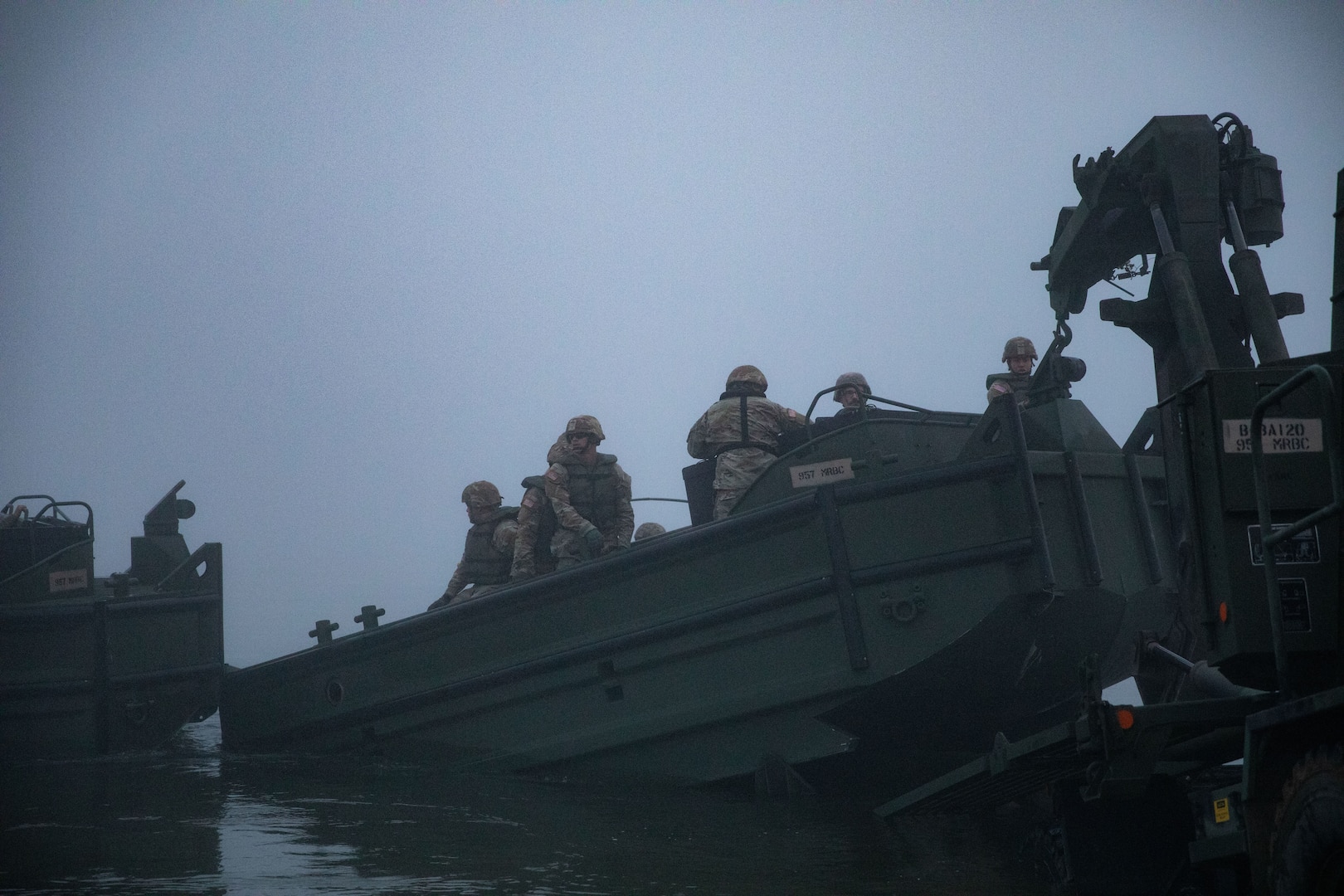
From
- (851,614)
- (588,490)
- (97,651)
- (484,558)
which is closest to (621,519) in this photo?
(588,490)

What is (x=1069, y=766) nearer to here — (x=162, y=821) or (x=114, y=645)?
(x=162, y=821)

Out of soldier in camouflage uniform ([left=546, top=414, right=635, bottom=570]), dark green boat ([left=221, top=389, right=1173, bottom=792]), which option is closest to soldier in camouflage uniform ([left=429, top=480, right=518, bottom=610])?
soldier in camouflage uniform ([left=546, top=414, right=635, bottom=570])

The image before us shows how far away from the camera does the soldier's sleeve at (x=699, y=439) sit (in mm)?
6785

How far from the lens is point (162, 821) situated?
554 cm

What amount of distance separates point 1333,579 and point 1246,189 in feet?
7.74

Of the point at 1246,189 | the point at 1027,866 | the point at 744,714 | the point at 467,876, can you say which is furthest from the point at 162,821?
the point at 1246,189

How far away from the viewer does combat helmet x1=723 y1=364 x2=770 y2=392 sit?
682 cm

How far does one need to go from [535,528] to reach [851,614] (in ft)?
8.80

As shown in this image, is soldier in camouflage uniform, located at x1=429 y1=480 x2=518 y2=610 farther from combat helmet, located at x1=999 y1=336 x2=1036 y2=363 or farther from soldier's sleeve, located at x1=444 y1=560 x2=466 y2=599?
combat helmet, located at x1=999 y1=336 x2=1036 y2=363

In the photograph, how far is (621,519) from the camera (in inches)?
291

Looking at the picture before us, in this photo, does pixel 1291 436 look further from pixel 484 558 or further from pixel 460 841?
pixel 484 558

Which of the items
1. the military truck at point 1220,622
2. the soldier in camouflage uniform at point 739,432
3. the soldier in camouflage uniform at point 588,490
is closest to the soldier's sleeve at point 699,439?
the soldier in camouflage uniform at point 739,432

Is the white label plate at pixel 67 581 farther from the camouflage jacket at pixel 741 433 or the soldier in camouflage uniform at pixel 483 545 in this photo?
the camouflage jacket at pixel 741 433

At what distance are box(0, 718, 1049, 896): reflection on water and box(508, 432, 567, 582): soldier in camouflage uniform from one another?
1.39 m
